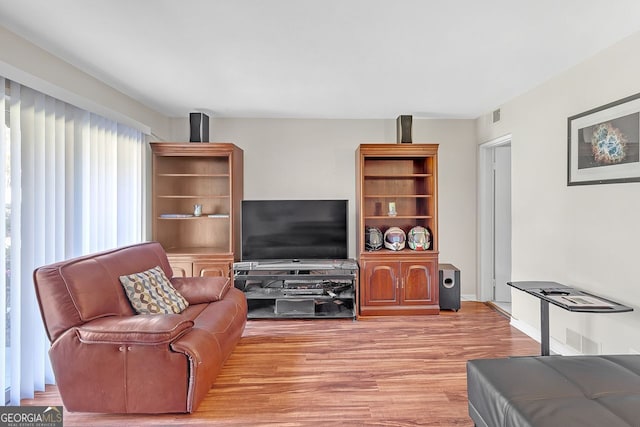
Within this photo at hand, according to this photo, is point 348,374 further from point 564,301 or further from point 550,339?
point 550,339

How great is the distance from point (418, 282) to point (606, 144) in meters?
2.26

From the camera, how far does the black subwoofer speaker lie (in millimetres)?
4246

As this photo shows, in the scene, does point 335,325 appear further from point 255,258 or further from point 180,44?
point 180,44

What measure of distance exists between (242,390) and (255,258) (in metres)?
1.89

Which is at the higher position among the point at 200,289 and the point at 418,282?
the point at 200,289

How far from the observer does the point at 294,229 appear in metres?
4.25

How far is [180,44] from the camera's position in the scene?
8.02ft

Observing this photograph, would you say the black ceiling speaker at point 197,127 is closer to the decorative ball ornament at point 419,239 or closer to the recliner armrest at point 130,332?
the recliner armrest at point 130,332

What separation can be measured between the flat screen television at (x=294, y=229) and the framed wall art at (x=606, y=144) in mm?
2286

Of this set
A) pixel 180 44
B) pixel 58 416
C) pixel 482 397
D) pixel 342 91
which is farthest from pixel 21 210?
pixel 482 397

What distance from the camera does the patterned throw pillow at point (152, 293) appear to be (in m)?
2.53

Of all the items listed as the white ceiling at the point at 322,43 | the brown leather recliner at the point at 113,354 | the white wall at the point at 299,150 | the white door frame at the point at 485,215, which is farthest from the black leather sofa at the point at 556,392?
the white wall at the point at 299,150

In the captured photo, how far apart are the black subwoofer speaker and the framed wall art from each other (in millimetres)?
1730

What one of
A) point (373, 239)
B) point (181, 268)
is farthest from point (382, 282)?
point (181, 268)
